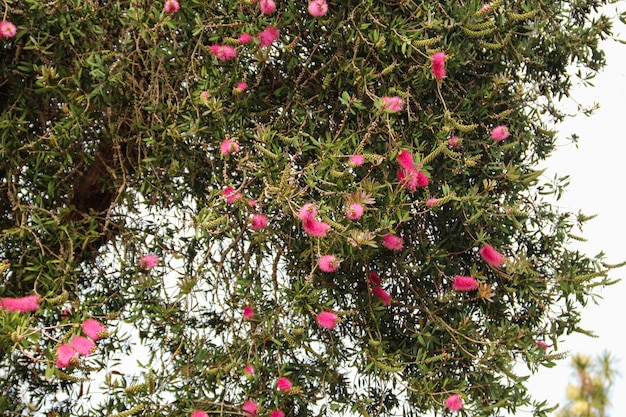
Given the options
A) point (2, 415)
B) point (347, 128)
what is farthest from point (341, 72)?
point (2, 415)

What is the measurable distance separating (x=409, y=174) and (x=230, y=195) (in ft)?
1.37

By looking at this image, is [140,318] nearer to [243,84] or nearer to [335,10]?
[243,84]

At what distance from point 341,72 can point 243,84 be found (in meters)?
0.25

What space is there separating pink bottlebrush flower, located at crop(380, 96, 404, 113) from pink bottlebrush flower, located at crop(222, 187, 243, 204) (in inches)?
15.6

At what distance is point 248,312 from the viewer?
2043 mm

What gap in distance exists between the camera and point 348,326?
230 centimetres

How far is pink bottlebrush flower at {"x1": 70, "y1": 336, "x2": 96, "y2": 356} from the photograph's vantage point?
1843mm

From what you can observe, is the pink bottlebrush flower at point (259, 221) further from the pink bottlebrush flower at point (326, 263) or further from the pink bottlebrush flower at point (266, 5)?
the pink bottlebrush flower at point (266, 5)

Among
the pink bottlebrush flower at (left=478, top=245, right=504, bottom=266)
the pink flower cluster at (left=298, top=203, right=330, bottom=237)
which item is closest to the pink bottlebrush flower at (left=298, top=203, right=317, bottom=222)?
the pink flower cluster at (left=298, top=203, right=330, bottom=237)

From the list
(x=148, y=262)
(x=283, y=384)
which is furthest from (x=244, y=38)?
(x=283, y=384)

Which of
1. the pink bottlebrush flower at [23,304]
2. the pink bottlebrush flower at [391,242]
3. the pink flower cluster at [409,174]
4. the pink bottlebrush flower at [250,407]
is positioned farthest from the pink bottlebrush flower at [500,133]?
the pink bottlebrush flower at [23,304]

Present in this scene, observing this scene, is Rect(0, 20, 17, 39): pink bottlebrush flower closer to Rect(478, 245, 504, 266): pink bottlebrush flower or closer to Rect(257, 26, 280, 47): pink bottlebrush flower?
Rect(257, 26, 280, 47): pink bottlebrush flower

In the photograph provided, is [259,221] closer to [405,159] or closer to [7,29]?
[405,159]

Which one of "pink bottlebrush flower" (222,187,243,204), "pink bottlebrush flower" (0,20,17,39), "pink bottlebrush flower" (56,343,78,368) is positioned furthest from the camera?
"pink bottlebrush flower" (0,20,17,39)
